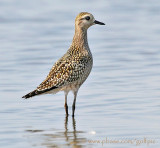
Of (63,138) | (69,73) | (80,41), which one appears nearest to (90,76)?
(80,41)

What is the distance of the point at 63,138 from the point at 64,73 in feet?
6.69

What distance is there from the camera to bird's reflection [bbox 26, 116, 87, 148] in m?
10.3

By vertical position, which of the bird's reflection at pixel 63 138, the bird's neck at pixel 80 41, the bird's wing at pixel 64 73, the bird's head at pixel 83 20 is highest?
the bird's head at pixel 83 20

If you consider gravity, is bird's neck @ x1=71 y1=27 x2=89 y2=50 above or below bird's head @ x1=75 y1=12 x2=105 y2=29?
below

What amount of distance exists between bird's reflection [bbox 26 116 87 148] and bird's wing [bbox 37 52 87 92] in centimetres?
112

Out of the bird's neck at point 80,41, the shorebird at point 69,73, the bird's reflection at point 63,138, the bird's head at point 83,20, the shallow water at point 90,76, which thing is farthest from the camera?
the bird's head at point 83,20

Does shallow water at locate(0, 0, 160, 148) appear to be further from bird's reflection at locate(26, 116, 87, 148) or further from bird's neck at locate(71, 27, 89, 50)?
bird's neck at locate(71, 27, 89, 50)

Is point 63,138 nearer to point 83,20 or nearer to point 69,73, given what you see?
point 69,73

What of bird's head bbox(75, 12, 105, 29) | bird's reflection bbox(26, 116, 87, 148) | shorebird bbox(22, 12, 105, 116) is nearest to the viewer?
bird's reflection bbox(26, 116, 87, 148)

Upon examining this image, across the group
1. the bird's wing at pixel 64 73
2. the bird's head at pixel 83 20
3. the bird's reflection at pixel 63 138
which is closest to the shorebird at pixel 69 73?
the bird's wing at pixel 64 73

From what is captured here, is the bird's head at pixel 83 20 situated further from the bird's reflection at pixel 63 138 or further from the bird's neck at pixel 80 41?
the bird's reflection at pixel 63 138

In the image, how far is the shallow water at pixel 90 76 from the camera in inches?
428

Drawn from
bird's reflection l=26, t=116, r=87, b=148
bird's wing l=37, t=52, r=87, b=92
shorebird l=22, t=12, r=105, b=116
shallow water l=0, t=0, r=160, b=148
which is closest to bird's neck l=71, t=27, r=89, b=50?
shorebird l=22, t=12, r=105, b=116

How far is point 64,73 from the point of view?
12.4m
